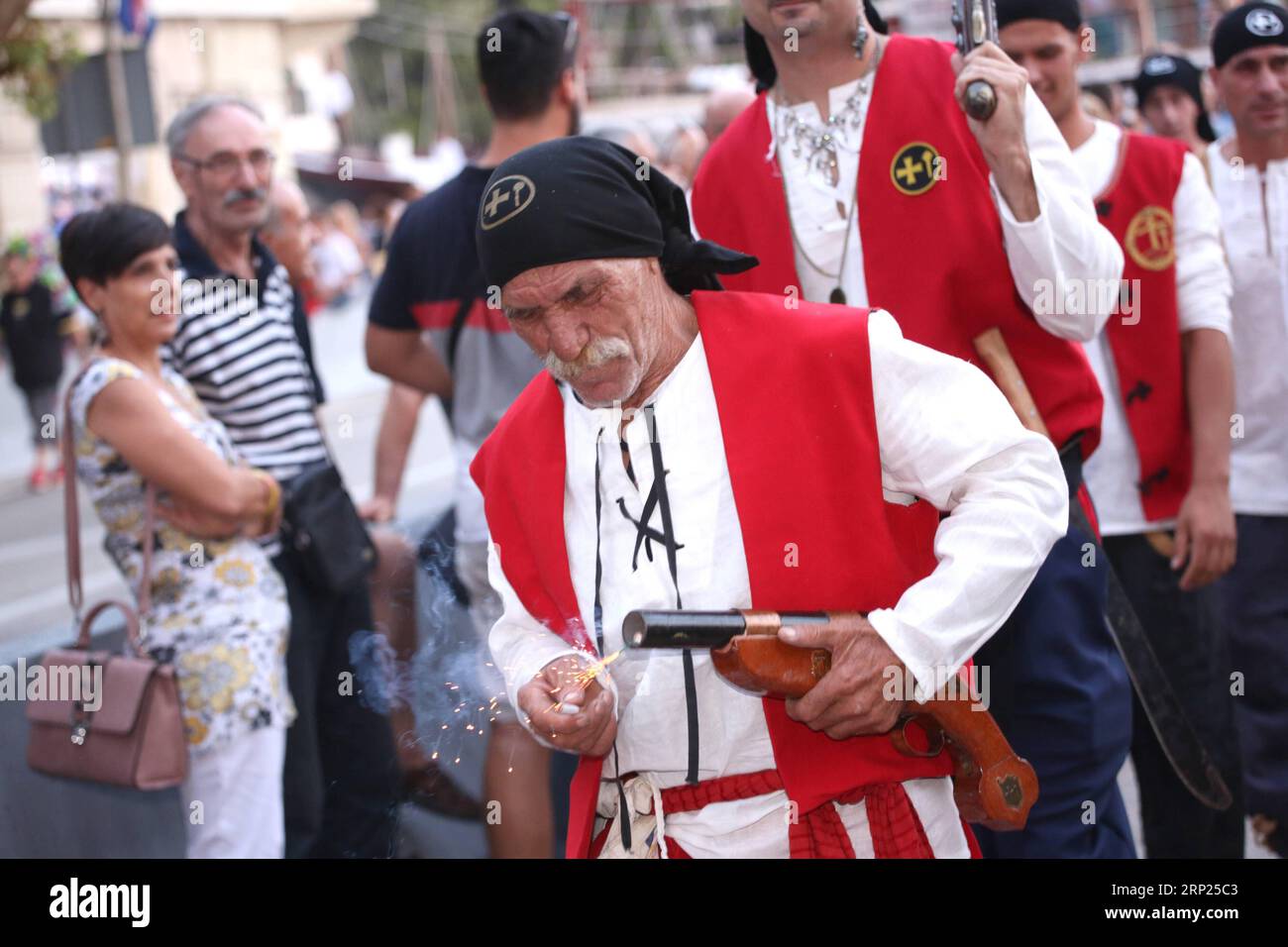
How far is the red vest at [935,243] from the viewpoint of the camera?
2.76 meters

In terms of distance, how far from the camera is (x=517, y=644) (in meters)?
2.43

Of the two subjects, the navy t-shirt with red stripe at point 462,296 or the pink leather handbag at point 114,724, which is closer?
the pink leather handbag at point 114,724

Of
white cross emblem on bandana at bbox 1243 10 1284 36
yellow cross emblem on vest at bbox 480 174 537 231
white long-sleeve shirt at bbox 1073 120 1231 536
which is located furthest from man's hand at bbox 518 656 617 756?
white cross emblem on bandana at bbox 1243 10 1284 36

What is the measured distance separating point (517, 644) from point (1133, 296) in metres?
2.00

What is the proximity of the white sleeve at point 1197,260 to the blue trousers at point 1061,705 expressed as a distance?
1.11 m

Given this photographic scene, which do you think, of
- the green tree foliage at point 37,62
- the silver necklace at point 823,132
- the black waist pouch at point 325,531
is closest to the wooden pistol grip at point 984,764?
the silver necklace at point 823,132

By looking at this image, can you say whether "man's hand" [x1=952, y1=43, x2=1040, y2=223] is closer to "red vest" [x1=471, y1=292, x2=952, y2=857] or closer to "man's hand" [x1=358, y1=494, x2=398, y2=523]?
"red vest" [x1=471, y1=292, x2=952, y2=857]

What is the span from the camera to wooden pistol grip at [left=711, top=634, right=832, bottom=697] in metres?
2.05

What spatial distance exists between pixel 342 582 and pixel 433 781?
1.57 metres

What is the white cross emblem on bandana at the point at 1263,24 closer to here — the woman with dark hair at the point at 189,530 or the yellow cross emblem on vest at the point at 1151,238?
the yellow cross emblem on vest at the point at 1151,238

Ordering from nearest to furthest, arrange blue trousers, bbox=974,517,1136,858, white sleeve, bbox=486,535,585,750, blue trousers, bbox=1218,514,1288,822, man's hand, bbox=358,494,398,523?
white sleeve, bbox=486,535,585,750
blue trousers, bbox=974,517,1136,858
blue trousers, bbox=1218,514,1288,822
man's hand, bbox=358,494,398,523

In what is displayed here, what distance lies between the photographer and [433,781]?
9.01 ft

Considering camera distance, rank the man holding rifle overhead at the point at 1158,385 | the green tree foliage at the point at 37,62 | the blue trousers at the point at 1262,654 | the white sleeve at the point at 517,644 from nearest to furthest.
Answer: the white sleeve at the point at 517,644 < the man holding rifle overhead at the point at 1158,385 < the blue trousers at the point at 1262,654 < the green tree foliage at the point at 37,62
